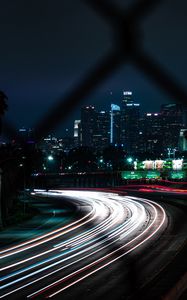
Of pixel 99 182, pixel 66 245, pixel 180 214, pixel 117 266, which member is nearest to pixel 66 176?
pixel 99 182

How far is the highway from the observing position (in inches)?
746

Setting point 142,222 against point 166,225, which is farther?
point 142,222

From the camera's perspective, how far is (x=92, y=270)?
22.2 metres

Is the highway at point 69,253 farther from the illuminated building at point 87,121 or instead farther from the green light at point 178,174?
the green light at point 178,174

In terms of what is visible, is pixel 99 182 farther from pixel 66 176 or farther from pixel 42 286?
pixel 42 286

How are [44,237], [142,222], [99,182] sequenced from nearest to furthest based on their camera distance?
[44,237] → [142,222] → [99,182]

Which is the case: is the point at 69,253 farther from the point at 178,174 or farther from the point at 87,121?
the point at 178,174

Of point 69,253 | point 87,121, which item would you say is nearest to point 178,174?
point 87,121

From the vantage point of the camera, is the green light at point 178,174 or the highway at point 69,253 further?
the green light at point 178,174

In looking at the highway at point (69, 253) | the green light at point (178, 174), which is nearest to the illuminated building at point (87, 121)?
the highway at point (69, 253)

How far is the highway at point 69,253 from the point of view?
62.2ft

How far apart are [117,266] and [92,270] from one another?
1131 millimetres

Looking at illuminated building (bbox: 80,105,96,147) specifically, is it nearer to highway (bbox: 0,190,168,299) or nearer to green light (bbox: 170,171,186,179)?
highway (bbox: 0,190,168,299)

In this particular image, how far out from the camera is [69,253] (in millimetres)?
27828
